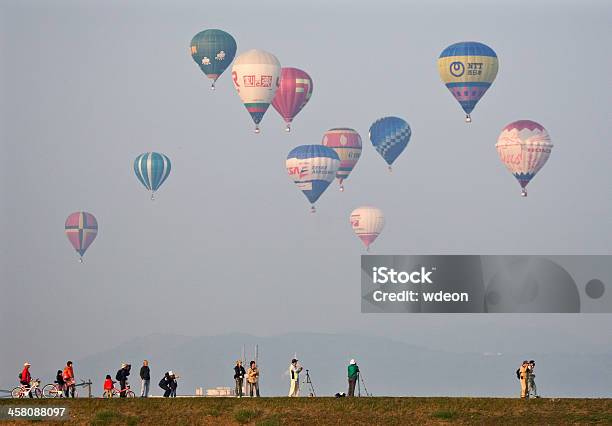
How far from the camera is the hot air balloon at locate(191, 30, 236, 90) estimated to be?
155000 mm

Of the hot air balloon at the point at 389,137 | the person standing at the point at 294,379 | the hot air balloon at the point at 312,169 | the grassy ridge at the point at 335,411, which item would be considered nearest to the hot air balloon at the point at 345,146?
the hot air balloon at the point at 389,137

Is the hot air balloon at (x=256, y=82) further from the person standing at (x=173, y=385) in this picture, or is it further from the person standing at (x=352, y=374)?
the person standing at (x=352, y=374)

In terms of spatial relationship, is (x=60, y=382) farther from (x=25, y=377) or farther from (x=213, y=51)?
(x=213, y=51)

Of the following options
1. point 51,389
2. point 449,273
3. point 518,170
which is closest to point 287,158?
point 518,170

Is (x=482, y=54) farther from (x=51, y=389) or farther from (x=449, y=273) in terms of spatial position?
(x=51, y=389)

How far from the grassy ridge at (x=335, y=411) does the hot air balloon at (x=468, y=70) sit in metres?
68.5

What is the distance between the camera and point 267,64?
15500cm

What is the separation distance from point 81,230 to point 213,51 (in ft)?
84.9

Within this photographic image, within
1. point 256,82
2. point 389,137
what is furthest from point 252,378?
point 389,137

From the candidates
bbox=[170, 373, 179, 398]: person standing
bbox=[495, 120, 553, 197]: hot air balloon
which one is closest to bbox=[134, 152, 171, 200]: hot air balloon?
bbox=[495, 120, 553, 197]: hot air balloon

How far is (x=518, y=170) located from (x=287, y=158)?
2273 centimetres

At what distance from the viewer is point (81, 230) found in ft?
552

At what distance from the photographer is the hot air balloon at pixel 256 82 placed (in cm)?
15375

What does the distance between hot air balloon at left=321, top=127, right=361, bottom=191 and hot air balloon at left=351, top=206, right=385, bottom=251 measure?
5.97m
